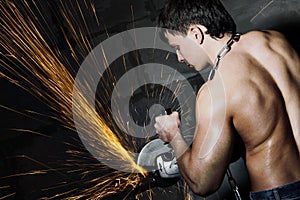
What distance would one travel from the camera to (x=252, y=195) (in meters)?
1.81

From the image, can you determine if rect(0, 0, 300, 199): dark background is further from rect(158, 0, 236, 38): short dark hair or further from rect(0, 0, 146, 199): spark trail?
rect(158, 0, 236, 38): short dark hair

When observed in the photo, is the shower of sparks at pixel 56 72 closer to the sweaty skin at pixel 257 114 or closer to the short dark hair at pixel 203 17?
the sweaty skin at pixel 257 114

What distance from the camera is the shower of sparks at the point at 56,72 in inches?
131

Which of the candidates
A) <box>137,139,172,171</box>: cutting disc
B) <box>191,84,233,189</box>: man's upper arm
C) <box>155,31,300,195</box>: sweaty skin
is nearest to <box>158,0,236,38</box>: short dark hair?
<box>155,31,300,195</box>: sweaty skin

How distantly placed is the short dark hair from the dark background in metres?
1.60

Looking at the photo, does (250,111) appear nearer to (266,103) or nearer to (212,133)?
(266,103)

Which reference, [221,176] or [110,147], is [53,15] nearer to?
[110,147]

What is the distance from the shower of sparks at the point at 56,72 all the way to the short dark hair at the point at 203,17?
5.98 ft

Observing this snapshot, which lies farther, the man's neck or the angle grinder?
the angle grinder

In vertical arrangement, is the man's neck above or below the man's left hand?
above

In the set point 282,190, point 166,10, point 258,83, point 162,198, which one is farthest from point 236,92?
point 162,198

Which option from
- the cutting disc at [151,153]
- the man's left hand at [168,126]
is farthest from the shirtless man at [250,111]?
the cutting disc at [151,153]

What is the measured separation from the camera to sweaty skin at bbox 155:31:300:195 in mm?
1564

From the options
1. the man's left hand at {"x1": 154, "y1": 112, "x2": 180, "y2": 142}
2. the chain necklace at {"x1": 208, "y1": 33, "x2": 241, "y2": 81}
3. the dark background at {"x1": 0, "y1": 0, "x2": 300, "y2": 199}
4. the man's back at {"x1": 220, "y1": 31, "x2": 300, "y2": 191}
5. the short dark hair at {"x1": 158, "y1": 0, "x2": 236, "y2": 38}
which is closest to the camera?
the man's back at {"x1": 220, "y1": 31, "x2": 300, "y2": 191}
